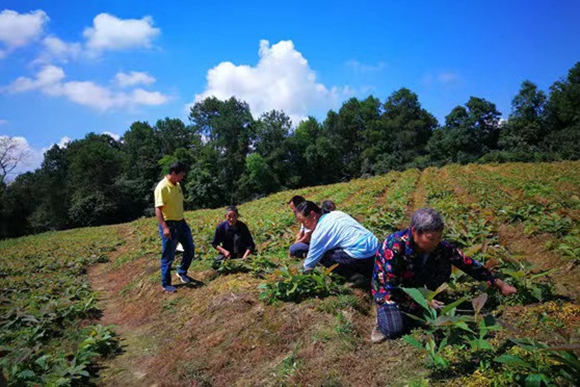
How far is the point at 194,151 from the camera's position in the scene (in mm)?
51312

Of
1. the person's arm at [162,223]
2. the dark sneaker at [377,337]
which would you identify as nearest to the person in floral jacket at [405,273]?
the dark sneaker at [377,337]

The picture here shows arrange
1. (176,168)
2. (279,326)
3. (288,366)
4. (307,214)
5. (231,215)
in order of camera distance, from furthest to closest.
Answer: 1. (231,215)
2. (176,168)
3. (307,214)
4. (279,326)
5. (288,366)

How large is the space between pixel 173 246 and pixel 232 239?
3.80 feet

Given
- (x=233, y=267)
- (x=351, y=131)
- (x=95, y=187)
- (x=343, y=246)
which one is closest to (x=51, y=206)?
(x=95, y=187)

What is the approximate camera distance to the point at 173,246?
5.68 metres

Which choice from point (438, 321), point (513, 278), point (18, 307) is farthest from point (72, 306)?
point (513, 278)

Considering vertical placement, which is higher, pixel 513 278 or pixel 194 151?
pixel 194 151

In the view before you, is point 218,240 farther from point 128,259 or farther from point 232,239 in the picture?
point 128,259

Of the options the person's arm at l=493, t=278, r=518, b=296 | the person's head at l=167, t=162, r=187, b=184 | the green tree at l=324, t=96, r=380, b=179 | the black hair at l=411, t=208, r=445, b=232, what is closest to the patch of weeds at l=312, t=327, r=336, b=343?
the black hair at l=411, t=208, r=445, b=232

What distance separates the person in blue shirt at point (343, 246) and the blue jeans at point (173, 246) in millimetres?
2482

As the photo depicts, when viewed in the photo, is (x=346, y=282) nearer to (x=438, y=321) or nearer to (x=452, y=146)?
(x=438, y=321)

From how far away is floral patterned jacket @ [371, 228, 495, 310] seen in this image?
3275 mm

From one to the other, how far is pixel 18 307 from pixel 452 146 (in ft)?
158

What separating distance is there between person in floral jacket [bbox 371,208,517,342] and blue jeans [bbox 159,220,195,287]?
3570 millimetres
